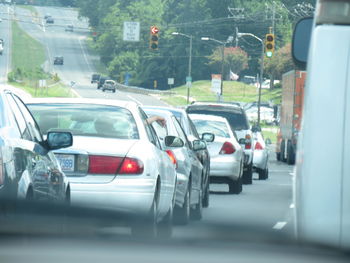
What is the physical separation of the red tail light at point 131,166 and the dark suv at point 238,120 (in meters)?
15.8

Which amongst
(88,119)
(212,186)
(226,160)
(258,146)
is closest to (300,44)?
(88,119)

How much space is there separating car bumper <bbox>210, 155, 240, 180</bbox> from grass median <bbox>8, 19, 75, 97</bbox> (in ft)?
270

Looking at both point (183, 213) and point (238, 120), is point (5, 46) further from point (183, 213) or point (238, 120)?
point (183, 213)

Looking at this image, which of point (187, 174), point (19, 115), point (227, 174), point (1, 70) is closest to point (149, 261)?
point (19, 115)

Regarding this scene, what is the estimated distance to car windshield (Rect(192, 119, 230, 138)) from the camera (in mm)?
21594

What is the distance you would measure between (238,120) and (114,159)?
16554mm

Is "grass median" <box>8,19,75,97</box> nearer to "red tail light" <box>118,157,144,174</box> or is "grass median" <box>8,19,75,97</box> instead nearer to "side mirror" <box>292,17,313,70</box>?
"red tail light" <box>118,157,144,174</box>

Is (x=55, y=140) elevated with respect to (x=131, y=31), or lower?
lower

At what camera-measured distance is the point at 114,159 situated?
9812 millimetres

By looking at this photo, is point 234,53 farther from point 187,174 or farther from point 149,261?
point 149,261

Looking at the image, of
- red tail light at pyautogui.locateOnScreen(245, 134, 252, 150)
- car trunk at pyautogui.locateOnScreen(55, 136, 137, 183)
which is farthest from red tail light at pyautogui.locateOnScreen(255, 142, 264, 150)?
car trunk at pyautogui.locateOnScreen(55, 136, 137, 183)

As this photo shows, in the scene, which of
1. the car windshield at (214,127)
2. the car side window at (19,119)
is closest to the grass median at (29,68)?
the car windshield at (214,127)

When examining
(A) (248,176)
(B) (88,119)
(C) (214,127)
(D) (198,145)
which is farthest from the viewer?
(A) (248,176)

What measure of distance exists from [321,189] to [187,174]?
9043mm
